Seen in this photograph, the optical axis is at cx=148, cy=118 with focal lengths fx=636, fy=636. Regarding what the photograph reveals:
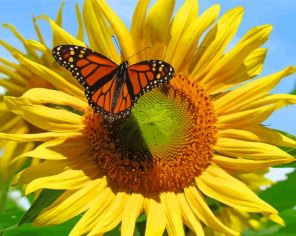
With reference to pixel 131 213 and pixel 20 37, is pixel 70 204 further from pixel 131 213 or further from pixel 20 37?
pixel 20 37

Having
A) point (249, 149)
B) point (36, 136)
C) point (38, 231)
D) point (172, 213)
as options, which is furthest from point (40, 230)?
point (249, 149)

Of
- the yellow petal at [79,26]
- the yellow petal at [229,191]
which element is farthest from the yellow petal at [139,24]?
the yellow petal at [229,191]

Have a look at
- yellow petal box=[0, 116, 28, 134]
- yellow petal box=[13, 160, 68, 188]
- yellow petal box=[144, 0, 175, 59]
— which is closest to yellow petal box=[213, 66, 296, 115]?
yellow petal box=[144, 0, 175, 59]

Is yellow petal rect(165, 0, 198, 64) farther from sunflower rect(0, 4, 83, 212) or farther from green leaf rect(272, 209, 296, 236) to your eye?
green leaf rect(272, 209, 296, 236)

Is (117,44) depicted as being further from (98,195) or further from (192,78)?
(98,195)

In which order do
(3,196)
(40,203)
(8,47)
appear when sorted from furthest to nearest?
(8,47), (3,196), (40,203)

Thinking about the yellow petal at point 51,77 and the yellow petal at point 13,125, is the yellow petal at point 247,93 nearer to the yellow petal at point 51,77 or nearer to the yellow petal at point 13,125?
the yellow petal at point 51,77

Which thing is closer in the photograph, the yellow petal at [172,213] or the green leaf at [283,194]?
the yellow petal at [172,213]
